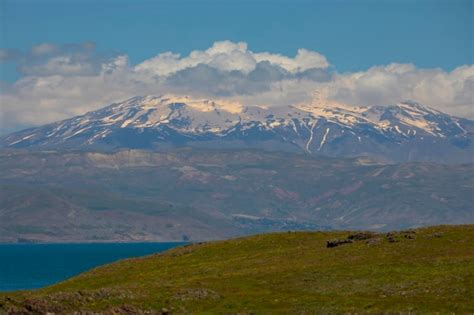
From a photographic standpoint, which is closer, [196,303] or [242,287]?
[196,303]

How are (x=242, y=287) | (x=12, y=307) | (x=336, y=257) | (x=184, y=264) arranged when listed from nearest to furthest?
(x=12, y=307), (x=242, y=287), (x=336, y=257), (x=184, y=264)

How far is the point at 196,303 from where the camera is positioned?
78125 millimetres

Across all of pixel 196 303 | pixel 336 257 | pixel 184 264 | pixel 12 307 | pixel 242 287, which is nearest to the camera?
pixel 12 307

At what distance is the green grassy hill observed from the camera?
76.0 metres

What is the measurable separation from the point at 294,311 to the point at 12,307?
18.9 metres

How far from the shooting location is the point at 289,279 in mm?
87812

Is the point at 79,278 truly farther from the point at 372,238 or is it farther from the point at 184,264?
the point at 372,238

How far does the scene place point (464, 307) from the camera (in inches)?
2886

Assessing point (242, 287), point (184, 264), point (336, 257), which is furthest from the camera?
point (184, 264)

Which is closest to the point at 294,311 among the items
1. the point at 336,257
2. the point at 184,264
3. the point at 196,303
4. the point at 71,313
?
the point at 196,303

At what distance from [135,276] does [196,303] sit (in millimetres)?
21376

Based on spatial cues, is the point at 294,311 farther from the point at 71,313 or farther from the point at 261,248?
the point at 261,248

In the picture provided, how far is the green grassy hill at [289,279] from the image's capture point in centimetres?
7600

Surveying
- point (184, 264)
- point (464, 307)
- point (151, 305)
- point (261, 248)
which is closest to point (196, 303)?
point (151, 305)
